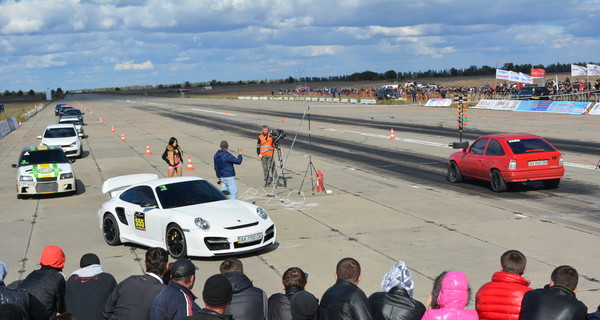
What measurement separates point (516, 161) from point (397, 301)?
12409 mm

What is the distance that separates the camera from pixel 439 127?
40.6 meters

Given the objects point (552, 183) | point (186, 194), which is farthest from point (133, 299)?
point (552, 183)

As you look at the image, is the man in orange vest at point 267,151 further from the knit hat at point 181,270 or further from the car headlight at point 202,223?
the knit hat at point 181,270

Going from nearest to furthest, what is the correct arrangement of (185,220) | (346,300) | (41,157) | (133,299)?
1. (346,300)
2. (133,299)
3. (185,220)
4. (41,157)

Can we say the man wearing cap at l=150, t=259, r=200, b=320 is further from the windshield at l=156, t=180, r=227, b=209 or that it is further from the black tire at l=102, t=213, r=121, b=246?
the black tire at l=102, t=213, r=121, b=246

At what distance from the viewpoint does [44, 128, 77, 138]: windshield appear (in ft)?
101

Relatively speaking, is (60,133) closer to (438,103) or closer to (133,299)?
(133,299)

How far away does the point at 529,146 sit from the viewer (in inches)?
688

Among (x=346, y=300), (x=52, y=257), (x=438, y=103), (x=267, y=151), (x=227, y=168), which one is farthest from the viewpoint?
(x=438, y=103)

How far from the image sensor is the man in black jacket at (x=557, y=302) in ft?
17.5

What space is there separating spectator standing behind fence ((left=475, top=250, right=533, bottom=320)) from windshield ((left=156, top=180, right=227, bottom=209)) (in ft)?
23.1

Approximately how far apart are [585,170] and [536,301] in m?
17.3

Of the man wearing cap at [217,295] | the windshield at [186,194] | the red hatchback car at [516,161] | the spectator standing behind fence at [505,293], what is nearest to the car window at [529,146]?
the red hatchback car at [516,161]

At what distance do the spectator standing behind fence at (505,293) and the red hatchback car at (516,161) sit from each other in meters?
11.2
